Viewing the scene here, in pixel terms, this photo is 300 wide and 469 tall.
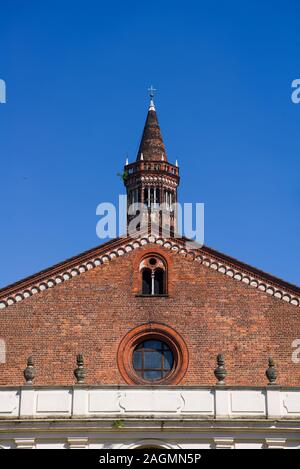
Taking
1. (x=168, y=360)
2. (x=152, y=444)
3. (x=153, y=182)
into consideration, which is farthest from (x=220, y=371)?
(x=153, y=182)

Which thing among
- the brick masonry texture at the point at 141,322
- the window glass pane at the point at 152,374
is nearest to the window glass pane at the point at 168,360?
the window glass pane at the point at 152,374

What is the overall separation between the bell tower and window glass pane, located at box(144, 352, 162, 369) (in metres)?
22.4

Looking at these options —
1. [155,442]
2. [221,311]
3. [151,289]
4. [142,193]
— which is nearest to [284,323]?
[221,311]

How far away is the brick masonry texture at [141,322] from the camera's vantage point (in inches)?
1294

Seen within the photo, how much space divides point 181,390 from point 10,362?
20.1 feet

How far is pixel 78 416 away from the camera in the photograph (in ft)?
95.2

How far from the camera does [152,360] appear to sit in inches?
1320

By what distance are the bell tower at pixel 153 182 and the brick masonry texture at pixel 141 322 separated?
70.3 ft

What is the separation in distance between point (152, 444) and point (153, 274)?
23.7 ft

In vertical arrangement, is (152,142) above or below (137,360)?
above

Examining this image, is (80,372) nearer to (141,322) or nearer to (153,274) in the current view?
(141,322)

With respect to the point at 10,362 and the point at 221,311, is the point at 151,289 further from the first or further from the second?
the point at 10,362
